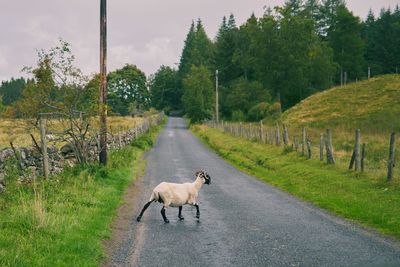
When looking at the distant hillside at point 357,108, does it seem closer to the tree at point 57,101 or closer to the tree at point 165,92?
the tree at point 57,101

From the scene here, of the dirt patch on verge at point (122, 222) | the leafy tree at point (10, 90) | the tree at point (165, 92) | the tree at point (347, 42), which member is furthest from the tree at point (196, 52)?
the dirt patch on verge at point (122, 222)

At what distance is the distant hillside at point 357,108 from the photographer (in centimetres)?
4722

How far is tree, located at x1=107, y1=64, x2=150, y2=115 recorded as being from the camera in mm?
107625

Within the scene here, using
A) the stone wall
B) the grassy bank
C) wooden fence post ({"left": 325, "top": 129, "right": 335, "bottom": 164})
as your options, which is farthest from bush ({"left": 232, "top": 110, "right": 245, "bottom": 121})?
the stone wall

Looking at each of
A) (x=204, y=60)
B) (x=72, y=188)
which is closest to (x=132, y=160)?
(x=72, y=188)

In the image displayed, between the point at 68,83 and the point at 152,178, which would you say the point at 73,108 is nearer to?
the point at 68,83

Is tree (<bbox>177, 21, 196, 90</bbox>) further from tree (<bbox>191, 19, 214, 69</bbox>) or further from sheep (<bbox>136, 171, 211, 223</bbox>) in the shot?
sheep (<bbox>136, 171, 211, 223</bbox>)

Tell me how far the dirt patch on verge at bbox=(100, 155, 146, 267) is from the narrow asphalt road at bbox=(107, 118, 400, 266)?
0.12 m

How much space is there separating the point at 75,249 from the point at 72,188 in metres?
5.95

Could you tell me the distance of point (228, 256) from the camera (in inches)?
338

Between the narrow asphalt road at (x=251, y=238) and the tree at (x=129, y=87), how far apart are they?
306 feet

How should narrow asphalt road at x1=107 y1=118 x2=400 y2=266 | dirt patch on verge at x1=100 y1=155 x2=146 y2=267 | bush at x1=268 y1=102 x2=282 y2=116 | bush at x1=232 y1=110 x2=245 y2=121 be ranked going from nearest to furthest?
narrow asphalt road at x1=107 y1=118 x2=400 y2=266 < dirt patch on verge at x1=100 y1=155 x2=146 y2=267 < bush at x1=268 y1=102 x2=282 y2=116 < bush at x1=232 y1=110 x2=245 y2=121

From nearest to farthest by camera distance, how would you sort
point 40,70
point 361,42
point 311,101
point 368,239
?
point 368,239, point 40,70, point 311,101, point 361,42

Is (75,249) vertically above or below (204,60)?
below
